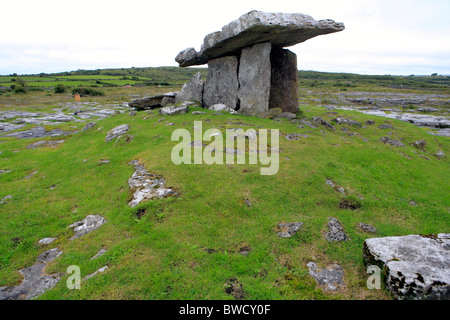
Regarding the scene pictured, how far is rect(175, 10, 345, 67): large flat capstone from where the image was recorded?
14.4 meters

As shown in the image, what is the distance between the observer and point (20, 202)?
9.98 m

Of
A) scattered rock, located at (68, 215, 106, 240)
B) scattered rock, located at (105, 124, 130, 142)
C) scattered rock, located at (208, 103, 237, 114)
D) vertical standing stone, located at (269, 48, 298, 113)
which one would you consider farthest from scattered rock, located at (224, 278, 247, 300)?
vertical standing stone, located at (269, 48, 298, 113)

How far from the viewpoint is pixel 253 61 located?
18375 millimetres

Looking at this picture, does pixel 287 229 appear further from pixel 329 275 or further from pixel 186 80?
pixel 186 80

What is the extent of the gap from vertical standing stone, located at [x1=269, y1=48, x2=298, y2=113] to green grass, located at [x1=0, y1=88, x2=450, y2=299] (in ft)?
24.7

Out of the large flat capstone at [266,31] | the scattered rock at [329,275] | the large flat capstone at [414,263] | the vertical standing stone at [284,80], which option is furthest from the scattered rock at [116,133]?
the large flat capstone at [414,263]

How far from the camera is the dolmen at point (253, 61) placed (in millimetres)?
15133

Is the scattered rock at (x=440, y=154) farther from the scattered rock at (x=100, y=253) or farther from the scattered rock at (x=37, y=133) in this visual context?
the scattered rock at (x=37, y=133)

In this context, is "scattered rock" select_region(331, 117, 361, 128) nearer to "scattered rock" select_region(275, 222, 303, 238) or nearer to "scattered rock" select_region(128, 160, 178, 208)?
"scattered rock" select_region(275, 222, 303, 238)

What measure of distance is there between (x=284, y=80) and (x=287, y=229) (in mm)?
16648

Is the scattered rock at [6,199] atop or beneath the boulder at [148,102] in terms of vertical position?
beneath

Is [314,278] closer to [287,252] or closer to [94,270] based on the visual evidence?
[287,252]

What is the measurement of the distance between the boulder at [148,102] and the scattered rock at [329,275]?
75.2 feet
